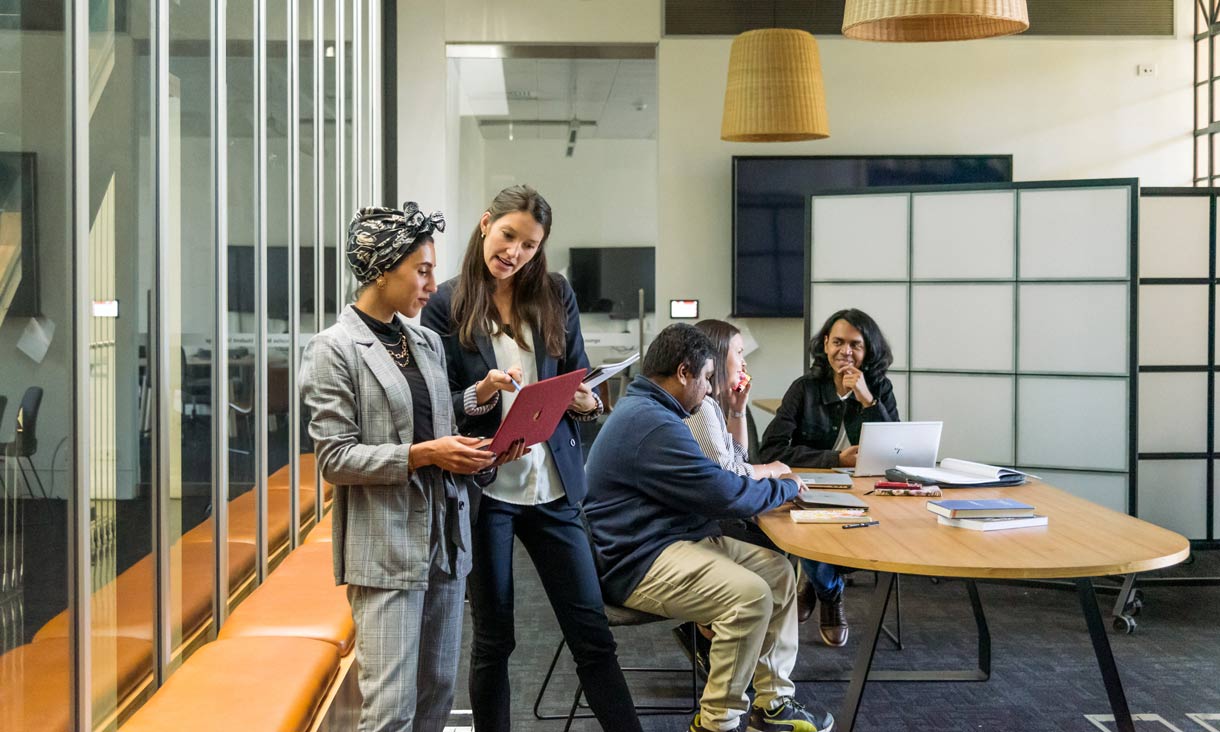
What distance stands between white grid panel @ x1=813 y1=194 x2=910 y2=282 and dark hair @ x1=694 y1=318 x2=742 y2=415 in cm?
228

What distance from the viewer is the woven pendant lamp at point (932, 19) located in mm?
3111

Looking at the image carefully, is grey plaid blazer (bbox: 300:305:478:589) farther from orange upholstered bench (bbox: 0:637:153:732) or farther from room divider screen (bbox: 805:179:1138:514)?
room divider screen (bbox: 805:179:1138:514)

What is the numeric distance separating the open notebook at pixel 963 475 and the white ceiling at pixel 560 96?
6030 millimetres

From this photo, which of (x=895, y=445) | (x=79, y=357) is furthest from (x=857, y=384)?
(x=79, y=357)

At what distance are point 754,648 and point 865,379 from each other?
1.71 metres

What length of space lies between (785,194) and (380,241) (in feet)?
17.9

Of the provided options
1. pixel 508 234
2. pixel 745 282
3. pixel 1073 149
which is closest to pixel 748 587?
pixel 508 234

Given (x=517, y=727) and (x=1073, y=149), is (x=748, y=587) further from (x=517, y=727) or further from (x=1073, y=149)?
(x=1073, y=149)

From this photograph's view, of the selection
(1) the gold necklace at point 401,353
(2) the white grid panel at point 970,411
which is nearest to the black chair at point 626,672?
(1) the gold necklace at point 401,353

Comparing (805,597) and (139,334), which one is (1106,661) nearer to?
(805,597)

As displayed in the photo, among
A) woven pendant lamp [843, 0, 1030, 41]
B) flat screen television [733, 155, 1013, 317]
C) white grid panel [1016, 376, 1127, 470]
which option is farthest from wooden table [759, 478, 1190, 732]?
flat screen television [733, 155, 1013, 317]

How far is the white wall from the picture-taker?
742cm

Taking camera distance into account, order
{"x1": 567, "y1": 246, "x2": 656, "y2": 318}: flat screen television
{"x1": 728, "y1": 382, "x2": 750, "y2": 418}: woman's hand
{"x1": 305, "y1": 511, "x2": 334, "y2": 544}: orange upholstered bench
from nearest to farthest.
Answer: {"x1": 728, "y1": 382, "x2": 750, "y2": 418}: woman's hand
{"x1": 305, "y1": 511, "x2": 334, "y2": 544}: orange upholstered bench
{"x1": 567, "y1": 246, "x2": 656, "y2": 318}: flat screen television

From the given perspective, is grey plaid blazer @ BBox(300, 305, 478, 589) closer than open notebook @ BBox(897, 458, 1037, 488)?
Yes
